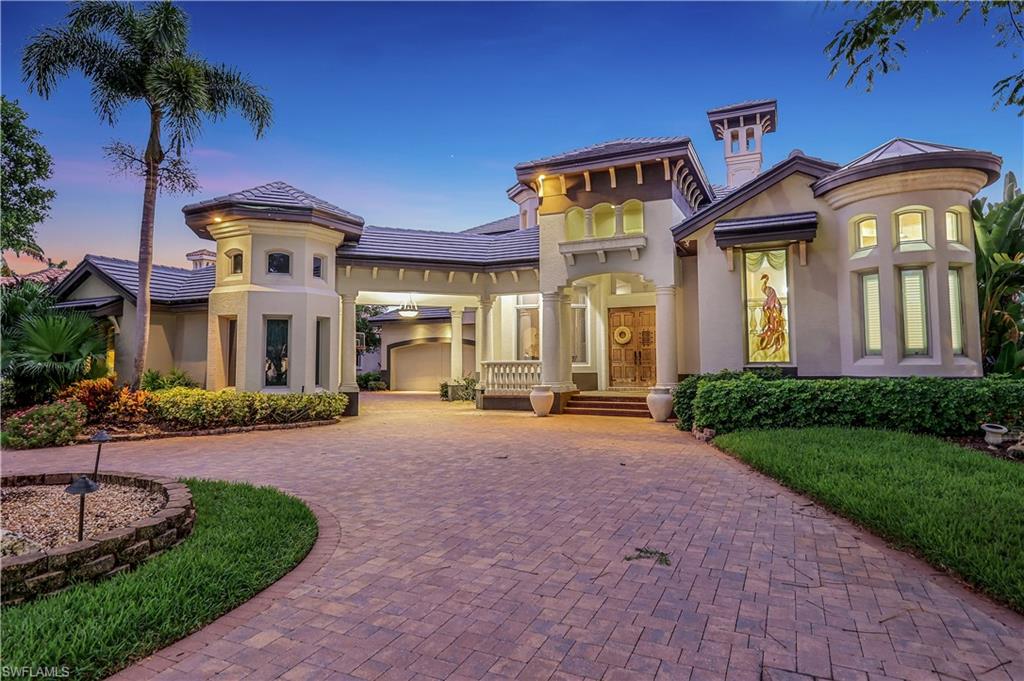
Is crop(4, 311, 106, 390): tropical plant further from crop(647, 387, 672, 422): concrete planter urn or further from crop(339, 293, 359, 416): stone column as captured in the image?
crop(647, 387, 672, 422): concrete planter urn

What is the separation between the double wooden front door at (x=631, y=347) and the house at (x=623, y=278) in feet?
0.16

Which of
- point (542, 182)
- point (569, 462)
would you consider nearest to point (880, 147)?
point (542, 182)

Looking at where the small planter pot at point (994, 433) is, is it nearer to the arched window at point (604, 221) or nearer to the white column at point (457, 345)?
the arched window at point (604, 221)

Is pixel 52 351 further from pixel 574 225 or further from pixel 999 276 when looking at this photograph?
pixel 999 276

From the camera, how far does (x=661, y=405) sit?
537 inches

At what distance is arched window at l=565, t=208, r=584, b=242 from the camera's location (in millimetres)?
15641

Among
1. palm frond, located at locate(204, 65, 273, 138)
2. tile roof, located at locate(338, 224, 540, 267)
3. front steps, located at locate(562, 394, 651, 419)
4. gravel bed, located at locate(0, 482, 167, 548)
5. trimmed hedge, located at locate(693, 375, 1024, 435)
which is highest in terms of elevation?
palm frond, located at locate(204, 65, 273, 138)

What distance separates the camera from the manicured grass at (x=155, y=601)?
108 inches

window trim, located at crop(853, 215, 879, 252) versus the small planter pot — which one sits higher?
window trim, located at crop(853, 215, 879, 252)

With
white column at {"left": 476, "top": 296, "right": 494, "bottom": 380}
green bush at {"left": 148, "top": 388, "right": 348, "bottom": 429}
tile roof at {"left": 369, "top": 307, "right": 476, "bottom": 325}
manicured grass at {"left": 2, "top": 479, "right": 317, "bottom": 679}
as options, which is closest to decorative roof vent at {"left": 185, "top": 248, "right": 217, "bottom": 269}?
tile roof at {"left": 369, "top": 307, "right": 476, "bottom": 325}

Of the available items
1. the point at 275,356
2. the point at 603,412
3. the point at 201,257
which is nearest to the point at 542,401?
the point at 603,412

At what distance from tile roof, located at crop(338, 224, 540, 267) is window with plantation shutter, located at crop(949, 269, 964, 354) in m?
11.2

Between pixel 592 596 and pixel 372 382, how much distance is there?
2709cm

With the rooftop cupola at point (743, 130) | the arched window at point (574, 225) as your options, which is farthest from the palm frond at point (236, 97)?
the rooftop cupola at point (743, 130)
